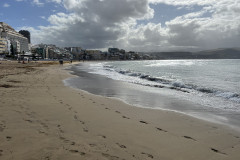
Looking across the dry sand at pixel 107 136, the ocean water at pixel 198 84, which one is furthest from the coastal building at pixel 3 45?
the dry sand at pixel 107 136

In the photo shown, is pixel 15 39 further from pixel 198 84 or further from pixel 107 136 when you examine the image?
pixel 107 136

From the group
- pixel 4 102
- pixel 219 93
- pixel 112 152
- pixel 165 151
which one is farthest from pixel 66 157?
pixel 219 93

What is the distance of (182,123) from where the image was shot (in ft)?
17.3

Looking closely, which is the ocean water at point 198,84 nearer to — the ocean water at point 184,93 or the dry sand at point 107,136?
the ocean water at point 184,93

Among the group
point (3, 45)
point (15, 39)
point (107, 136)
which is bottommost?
point (107, 136)

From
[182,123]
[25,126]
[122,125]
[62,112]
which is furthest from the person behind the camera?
[62,112]

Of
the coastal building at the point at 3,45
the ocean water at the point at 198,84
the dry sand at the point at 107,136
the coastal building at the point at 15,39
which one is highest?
the coastal building at the point at 15,39

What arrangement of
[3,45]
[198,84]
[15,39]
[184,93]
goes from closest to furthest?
[184,93] < [198,84] < [3,45] < [15,39]

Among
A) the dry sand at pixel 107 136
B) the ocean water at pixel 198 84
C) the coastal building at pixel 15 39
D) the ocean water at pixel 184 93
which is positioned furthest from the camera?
the coastal building at pixel 15 39

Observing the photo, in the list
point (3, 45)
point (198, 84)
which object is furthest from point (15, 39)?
point (198, 84)

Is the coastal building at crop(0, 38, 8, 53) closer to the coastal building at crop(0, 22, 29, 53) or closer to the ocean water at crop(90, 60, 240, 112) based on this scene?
the coastal building at crop(0, 22, 29, 53)

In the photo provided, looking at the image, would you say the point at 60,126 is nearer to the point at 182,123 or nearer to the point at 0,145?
the point at 0,145

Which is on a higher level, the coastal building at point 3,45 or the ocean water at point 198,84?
the coastal building at point 3,45

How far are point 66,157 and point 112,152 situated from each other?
0.84 m
